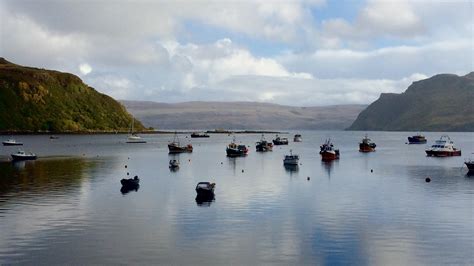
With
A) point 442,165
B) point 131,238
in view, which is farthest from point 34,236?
point 442,165

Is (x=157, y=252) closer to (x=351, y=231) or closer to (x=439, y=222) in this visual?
(x=351, y=231)

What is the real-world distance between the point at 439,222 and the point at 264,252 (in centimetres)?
2629

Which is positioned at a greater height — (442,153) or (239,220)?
(442,153)

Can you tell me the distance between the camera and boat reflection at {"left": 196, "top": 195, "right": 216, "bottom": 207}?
246ft

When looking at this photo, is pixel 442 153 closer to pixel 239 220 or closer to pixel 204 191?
pixel 204 191

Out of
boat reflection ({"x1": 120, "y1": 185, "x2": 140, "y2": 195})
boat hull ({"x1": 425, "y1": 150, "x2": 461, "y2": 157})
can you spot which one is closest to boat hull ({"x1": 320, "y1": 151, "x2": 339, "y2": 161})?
boat hull ({"x1": 425, "y1": 150, "x2": 461, "y2": 157})

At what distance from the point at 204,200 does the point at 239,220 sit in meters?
16.5

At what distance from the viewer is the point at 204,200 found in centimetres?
7862

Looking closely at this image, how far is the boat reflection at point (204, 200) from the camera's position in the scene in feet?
246

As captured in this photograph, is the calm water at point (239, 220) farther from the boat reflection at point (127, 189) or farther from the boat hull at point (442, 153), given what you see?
the boat hull at point (442, 153)

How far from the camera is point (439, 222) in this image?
6366cm

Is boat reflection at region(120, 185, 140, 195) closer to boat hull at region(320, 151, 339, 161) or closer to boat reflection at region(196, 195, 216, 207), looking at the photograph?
boat reflection at region(196, 195, 216, 207)

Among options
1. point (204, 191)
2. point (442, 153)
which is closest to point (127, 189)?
point (204, 191)

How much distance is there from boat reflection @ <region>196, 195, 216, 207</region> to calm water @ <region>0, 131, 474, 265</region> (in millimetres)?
669
